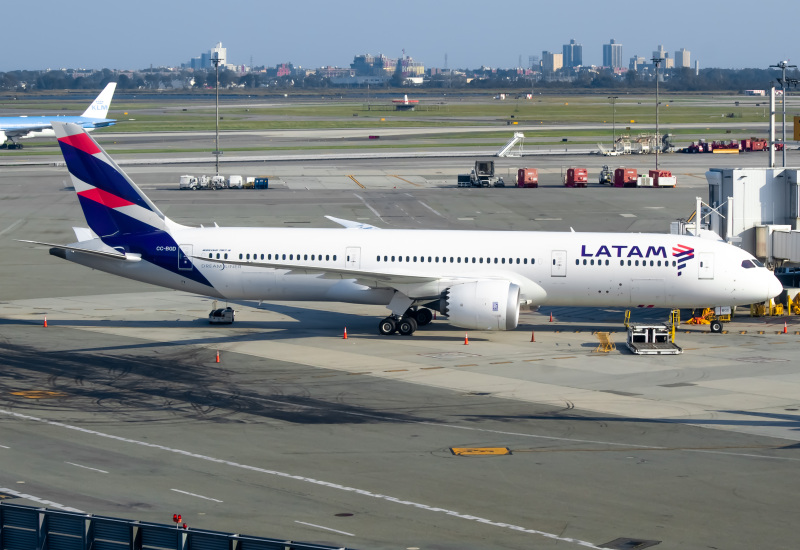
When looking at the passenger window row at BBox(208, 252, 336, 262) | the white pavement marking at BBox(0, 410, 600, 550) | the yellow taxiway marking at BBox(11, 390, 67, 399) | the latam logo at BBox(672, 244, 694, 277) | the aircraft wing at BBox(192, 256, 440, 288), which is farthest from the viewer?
the passenger window row at BBox(208, 252, 336, 262)

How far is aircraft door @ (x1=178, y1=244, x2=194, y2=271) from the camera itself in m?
46.9

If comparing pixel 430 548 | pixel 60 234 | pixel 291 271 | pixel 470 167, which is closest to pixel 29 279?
pixel 60 234

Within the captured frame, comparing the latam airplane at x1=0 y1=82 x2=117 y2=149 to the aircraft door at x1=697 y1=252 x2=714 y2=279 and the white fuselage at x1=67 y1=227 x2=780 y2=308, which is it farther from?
the aircraft door at x1=697 y1=252 x2=714 y2=279

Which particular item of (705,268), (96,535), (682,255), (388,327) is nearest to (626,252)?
(682,255)

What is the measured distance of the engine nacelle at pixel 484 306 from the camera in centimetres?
4369

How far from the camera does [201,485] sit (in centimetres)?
2598

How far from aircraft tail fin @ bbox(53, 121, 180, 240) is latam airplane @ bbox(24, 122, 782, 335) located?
43 mm

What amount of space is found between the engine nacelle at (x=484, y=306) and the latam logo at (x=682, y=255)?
6996 mm

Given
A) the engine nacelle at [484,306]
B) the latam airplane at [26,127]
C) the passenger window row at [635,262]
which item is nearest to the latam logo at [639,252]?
the passenger window row at [635,262]

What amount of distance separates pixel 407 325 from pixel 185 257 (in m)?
9.96

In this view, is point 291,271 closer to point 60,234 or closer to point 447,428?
point 447,428

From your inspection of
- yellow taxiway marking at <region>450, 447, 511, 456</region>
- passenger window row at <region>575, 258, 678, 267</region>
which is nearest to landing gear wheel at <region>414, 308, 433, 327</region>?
passenger window row at <region>575, 258, 678, 267</region>

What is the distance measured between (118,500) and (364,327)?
80.1 feet

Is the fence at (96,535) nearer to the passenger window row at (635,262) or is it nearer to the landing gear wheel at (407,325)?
the landing gear wheel at (407,325)
